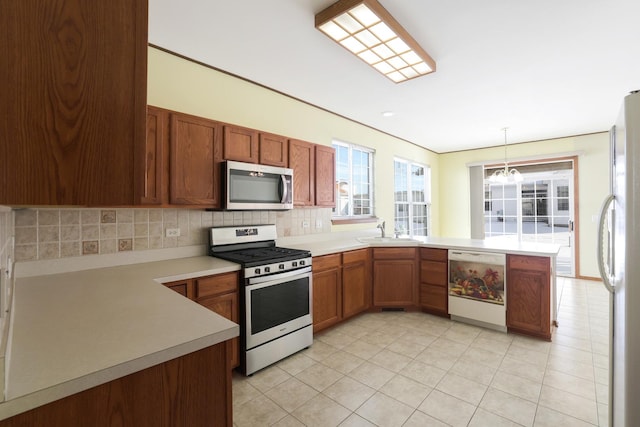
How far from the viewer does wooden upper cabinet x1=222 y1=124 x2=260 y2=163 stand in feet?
8.46

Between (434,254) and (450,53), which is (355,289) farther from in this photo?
(450,53)

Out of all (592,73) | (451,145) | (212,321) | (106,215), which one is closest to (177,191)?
(106,215)

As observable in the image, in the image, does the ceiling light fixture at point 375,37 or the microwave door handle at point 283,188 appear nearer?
the ceiling light fixture at point 375,37

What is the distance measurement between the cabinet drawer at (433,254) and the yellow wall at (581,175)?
3.46 m

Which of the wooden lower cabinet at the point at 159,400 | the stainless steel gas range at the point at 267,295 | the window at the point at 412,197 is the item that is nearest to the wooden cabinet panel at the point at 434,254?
the window at the point at 412,197

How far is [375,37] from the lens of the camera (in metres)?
2.18

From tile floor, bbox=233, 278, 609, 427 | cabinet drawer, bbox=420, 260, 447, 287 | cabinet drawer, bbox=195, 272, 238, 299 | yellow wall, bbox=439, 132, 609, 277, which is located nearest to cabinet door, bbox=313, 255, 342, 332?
tile floor, bbox=233, 278, 609, 427

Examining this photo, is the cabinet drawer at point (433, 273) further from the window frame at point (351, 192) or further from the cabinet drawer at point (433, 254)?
the window frame at point (351, 192)

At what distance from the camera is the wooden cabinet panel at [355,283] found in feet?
10.9

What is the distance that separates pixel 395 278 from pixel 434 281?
46cm

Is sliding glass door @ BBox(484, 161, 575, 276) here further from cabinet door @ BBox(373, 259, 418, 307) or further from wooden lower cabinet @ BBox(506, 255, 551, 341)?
cabinet door @ BBox(373, 259, 418, 307)

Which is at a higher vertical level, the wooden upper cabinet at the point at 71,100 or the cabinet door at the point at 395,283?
the wooden upper cabinet at the point at 71,100

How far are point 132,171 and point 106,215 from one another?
1.80m

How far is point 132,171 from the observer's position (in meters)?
0.74
